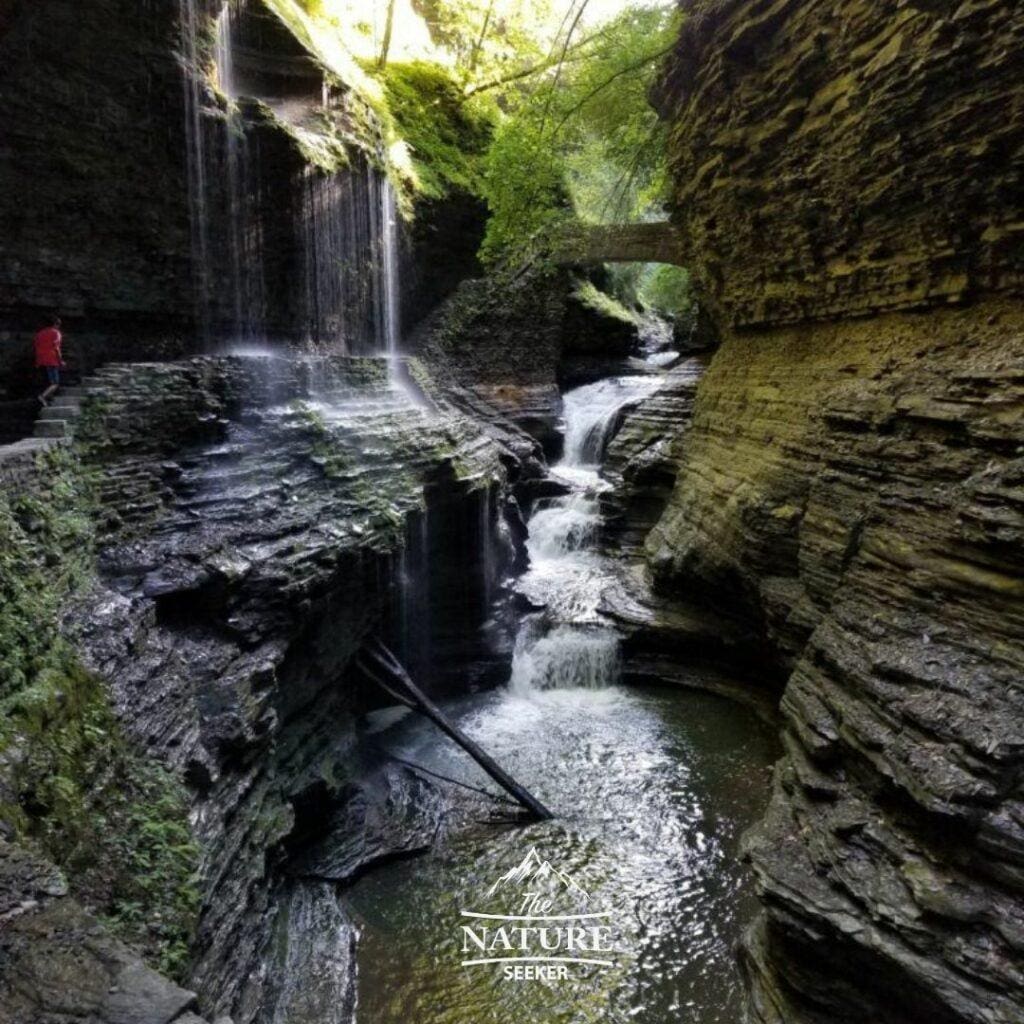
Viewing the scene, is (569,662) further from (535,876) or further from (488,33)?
(488,33)

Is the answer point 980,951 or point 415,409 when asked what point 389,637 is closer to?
point 415,409

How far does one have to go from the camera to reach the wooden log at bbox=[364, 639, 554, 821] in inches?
355

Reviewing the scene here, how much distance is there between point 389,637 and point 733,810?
19.6 feet

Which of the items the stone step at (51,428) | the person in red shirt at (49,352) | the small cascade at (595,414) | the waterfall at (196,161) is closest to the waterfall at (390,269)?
the waterfall at (196,161)

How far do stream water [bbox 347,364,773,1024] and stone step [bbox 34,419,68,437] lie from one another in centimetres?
641

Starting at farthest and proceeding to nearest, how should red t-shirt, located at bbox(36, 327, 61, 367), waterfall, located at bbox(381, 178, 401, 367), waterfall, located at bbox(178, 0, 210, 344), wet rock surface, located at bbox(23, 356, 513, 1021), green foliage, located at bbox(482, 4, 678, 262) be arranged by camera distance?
waterfall, located at bbox(381, 178, 401, 367) < green foliage, located at bbox(482, 4, 678, 262) < waterfall, located at bbox(178, 0, 210, 344) < red t-shirt, located at bbox(36, 327, 61, 367) < wet rock surface, located at bbox(23, 356, 513, 1021)

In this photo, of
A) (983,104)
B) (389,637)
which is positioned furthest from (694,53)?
(389,637)

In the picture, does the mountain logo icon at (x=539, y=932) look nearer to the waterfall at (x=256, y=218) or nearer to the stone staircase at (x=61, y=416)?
the stone staircase at (x=61, y=416)

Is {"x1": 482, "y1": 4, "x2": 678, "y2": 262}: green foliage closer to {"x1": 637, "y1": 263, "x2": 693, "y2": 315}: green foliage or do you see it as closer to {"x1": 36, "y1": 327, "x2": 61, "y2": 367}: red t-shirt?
{"x1": 637, "y1": 263, "x2": 693, "y2": 315}: green foliage

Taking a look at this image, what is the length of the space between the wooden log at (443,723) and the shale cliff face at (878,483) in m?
3.37

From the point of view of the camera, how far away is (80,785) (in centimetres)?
448

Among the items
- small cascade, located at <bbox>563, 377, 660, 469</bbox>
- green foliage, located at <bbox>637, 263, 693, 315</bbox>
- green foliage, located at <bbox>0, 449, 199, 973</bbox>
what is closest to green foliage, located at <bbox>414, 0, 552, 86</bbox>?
green foliage, located at <bbox>637, 263, 693, 315</bbox>

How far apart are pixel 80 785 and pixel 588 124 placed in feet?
58.1

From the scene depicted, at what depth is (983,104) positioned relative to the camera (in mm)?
6637
